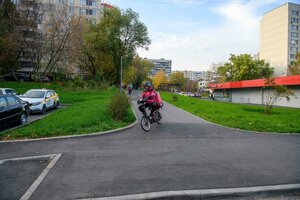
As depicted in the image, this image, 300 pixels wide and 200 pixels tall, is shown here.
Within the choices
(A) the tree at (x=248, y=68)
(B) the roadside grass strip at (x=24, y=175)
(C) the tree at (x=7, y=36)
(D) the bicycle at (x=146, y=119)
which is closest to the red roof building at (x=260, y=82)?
(A) the tree at (x=248, y=68)

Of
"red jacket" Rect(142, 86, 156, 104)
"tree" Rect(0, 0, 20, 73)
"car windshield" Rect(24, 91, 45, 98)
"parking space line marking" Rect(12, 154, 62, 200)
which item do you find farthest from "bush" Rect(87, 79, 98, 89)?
"parking space line marking" Rect(12, 154, 62, 200)

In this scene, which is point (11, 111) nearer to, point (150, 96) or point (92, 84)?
point (150, 96)

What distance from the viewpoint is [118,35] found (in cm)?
4812

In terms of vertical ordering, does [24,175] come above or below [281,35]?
below

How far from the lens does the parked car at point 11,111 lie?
9.88 meters

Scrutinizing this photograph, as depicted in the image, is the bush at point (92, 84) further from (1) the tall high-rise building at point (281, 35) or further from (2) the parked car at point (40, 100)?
(1) the tall high-rise building at point (281, 35)

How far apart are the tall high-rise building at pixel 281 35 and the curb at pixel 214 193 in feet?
277

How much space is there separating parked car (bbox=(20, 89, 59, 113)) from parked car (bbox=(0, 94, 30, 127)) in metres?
3.59

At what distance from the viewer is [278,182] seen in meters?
4.82

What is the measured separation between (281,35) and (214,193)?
3582 inches

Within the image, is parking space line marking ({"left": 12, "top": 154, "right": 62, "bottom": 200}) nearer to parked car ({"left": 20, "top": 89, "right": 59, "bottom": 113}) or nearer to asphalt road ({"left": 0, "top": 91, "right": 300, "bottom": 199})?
asphalt road ({"left": 0, "top": 91, "right": 300, "bottom": 199})

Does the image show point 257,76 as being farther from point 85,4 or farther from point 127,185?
point 127,185

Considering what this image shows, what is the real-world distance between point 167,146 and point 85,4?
77.2m

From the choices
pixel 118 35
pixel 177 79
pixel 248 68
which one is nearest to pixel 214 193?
pixel 118 35
